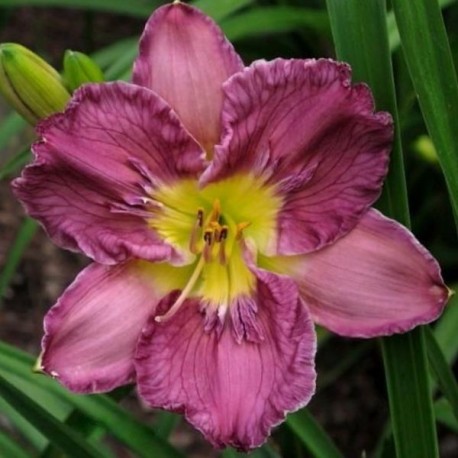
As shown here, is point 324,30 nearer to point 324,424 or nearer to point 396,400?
point 324,424

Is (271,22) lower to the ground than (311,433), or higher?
higher

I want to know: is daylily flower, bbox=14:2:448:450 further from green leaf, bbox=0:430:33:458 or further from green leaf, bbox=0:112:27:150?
green leaf, bbox=0:112:27:150

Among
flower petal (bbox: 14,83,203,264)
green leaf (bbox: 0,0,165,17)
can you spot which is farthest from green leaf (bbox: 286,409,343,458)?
green leaf (bbox: 0,0,165,17)

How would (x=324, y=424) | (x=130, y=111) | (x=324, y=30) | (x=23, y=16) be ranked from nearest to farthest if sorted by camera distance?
(x=130, y=111) → (x=324, y=30) → (x=324, y=424) → (x=23, y=16)

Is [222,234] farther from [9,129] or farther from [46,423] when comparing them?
[9,129]

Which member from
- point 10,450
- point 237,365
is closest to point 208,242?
point 237,365

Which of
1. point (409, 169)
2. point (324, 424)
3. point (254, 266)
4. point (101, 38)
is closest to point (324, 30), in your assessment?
point (409, 169)

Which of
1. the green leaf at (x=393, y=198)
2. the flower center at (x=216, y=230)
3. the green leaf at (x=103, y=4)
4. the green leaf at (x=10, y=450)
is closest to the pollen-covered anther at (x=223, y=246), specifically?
the flower center at (x=216, y=230)
